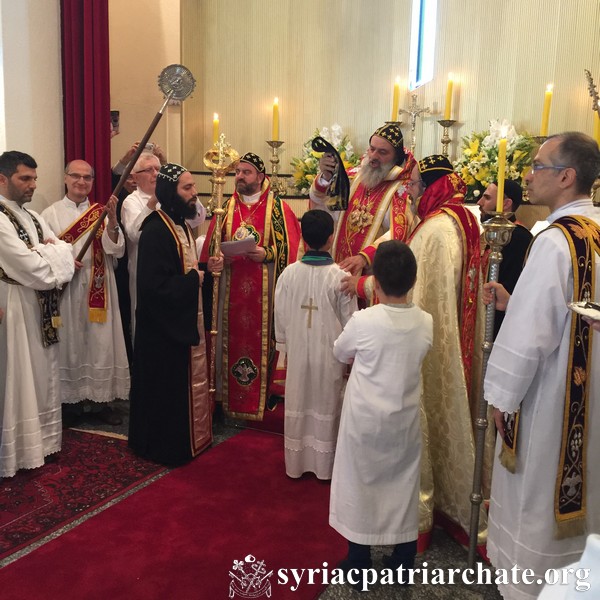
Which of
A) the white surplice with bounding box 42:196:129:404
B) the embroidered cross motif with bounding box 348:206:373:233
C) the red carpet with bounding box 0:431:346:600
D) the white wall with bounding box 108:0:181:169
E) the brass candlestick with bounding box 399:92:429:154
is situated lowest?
the red carpet with bounding box 0:431:346:600

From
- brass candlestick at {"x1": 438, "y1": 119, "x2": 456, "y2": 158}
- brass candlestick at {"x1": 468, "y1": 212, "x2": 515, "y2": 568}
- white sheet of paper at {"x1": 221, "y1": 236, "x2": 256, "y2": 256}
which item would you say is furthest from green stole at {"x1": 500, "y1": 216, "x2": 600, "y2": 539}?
brass candlestick at {"x1": 438, "y1": 119, "x2": 456, "y2": 158}

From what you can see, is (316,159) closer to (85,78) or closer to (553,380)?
(85,78)

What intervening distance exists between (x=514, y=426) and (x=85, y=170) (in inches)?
172

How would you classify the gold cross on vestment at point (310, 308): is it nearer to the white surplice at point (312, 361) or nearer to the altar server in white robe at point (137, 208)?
the white surplice at point (312, 361)

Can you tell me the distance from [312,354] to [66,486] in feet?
6.33

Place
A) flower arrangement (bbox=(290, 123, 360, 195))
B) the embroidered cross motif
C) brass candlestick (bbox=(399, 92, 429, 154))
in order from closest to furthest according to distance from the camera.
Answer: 1. the embroidered cross motif
2. brass candlestick (bbox=(399, 92, 429, 154))
3. flower arrangement (bbox=(290, 123, 360, 195))

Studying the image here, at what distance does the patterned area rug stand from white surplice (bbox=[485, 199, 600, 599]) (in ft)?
8.52

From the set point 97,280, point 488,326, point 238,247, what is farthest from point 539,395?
point 97,280

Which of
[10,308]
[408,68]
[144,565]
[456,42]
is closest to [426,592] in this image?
[144,565]

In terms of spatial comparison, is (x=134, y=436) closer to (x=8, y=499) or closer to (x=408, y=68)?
(x=8, y=499)

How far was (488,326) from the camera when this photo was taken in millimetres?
2898

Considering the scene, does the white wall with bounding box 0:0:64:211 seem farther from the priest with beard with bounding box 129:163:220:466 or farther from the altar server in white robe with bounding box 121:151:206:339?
the priest with beard with bounding box 129:163:220:466

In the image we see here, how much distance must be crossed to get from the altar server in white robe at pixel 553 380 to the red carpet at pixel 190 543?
117 centimetres

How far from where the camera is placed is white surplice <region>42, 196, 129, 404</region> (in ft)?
17.2
